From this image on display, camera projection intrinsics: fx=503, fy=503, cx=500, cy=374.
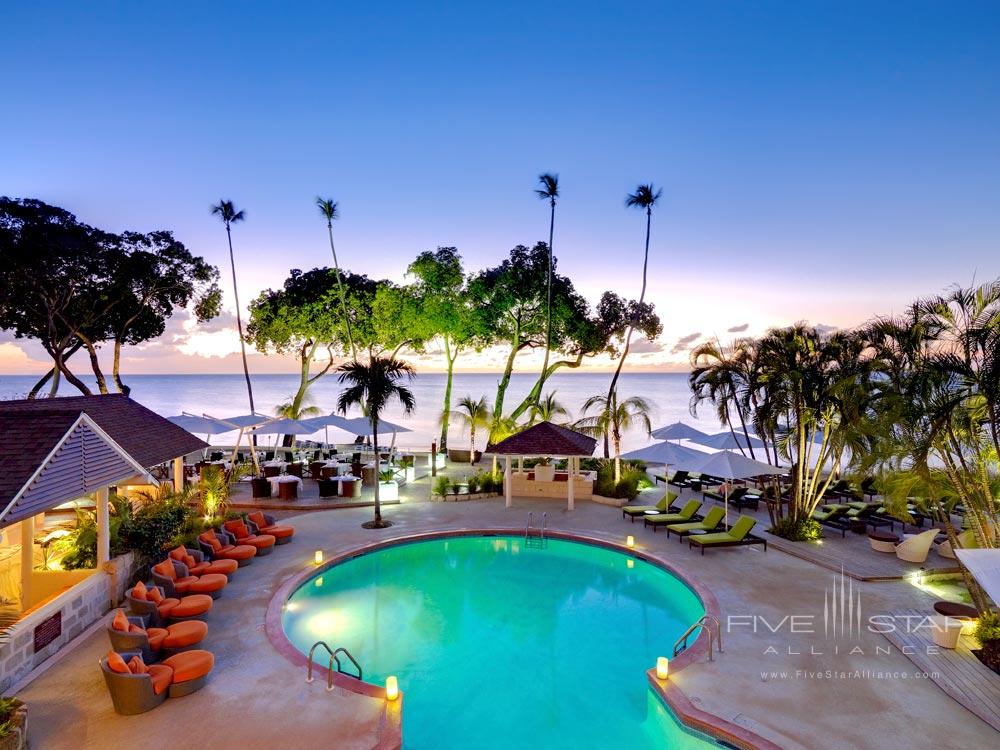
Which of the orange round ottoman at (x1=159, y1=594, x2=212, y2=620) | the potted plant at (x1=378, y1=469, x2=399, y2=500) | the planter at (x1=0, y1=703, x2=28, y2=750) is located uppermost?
the planter at (x1=0, y1=703, x2=28, y2=750)

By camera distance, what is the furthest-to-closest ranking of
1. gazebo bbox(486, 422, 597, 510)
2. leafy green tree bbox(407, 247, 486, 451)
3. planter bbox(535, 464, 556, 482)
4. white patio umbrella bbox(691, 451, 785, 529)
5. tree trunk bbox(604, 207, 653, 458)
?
leafy green tree bbox(407, 247, 486, 451) < tree trunk bbox(604, 207, 653, 458) < planter bbox(535, 464, 556, 482) < gazebo bbox(486, 422, 597, 510) < white patio umbrella bbox(691, 451, 785, 529)

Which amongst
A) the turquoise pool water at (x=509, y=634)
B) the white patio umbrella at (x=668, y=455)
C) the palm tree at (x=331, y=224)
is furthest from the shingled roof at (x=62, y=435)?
the palm tree at (x=331, y=224)

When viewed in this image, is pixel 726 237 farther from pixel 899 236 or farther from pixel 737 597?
pixel 737 597

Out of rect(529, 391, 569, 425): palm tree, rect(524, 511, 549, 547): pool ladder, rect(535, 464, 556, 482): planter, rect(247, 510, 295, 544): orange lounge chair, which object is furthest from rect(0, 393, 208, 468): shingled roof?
rect(529, 391, 569, 425): palm tree

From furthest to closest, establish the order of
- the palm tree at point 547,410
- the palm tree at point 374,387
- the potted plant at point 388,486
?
1. the palm tree at point 547,410
2. the potted plant at point 388,486
3. the palm tree at point 374,387

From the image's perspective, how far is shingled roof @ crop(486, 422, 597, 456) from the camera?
17672mm

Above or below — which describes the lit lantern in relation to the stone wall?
below

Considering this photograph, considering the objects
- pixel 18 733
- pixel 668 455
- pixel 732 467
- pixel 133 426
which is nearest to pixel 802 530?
pixel 732 467

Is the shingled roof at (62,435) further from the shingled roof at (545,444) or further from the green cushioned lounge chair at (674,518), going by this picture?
the green cushioned lounge chair at (674,518)

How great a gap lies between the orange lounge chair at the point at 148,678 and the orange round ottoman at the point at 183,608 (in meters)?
1.70

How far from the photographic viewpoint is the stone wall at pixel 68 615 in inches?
275

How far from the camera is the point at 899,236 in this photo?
23.2 meters

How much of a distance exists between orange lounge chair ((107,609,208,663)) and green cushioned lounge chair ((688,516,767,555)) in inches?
439

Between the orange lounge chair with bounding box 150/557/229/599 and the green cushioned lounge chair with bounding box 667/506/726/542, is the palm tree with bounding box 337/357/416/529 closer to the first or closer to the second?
the orange lounge chair with bounding box 150/557/229/599
